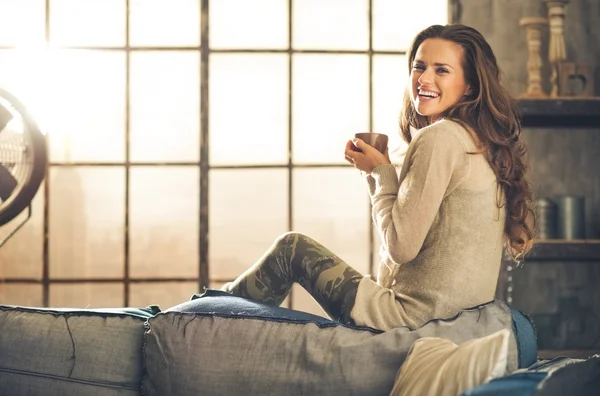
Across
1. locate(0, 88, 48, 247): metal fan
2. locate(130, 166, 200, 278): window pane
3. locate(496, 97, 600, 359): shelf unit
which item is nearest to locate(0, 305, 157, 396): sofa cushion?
locate(0, 88, 48, 247): metal fan

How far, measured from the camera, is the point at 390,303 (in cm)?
189

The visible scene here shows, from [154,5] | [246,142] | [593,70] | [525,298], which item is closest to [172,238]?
[246,142]

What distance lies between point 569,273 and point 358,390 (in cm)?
266

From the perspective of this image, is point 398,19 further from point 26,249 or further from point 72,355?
point 72,355

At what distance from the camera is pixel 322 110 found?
160 inches

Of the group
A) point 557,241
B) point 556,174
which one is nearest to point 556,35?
point 556,174

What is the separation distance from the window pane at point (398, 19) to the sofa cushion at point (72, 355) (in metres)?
2.68

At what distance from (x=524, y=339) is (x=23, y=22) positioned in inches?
123

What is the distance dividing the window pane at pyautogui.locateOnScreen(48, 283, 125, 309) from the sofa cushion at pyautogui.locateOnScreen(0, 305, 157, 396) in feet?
7.66

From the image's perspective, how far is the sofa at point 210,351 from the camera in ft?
5.26

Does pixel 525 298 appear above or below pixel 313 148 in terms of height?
below

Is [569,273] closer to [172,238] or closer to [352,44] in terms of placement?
[352,44]

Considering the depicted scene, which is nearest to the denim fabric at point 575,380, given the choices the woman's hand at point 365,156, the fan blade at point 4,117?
the woman's hand at point 365,156

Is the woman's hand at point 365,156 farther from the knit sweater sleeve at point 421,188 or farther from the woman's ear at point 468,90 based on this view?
the woman's ear at point 468,90
